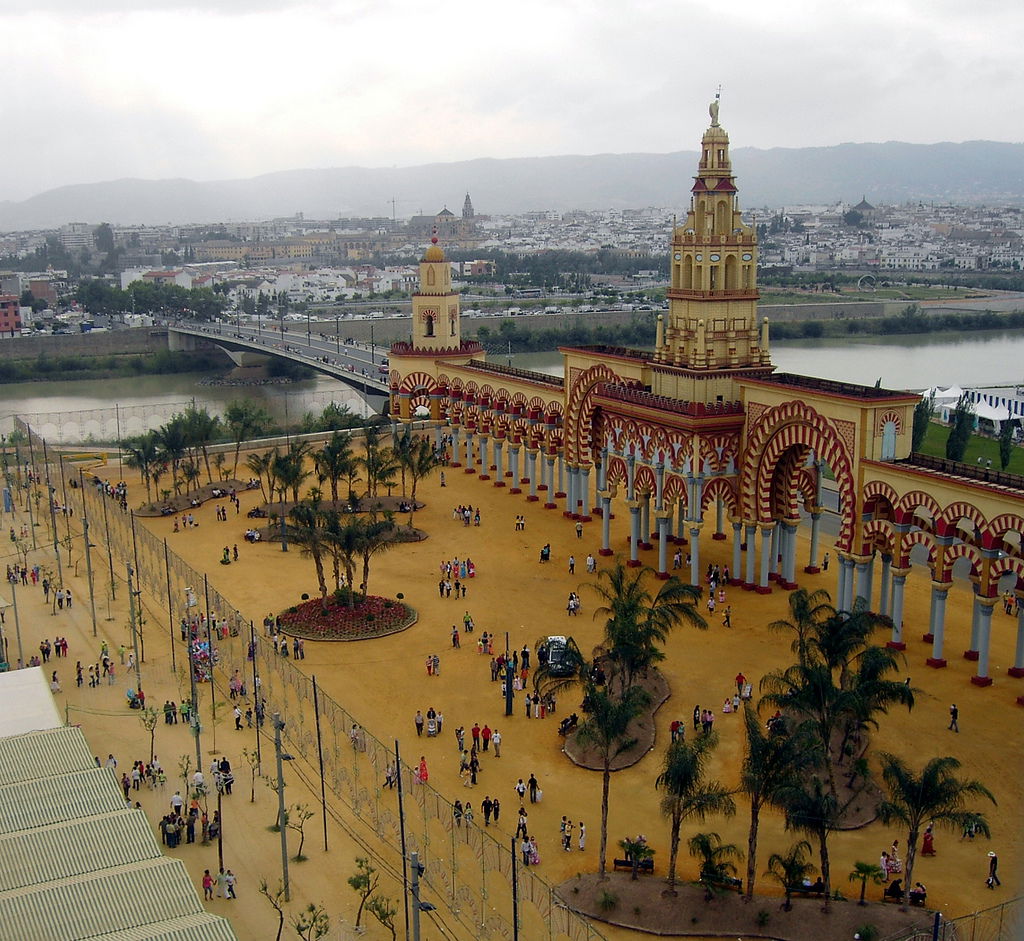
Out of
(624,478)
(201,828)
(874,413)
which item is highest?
(874,413)

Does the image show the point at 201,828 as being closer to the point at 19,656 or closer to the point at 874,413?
the point at 19,656

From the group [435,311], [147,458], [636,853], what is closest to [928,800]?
[636,853]

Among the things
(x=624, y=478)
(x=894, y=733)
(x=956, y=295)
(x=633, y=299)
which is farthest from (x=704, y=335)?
(x=956, y=295)

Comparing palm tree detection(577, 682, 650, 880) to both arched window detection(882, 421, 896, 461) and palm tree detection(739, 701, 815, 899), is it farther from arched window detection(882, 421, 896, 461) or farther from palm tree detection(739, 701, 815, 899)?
arched window detection(882, 421, 896, 461)

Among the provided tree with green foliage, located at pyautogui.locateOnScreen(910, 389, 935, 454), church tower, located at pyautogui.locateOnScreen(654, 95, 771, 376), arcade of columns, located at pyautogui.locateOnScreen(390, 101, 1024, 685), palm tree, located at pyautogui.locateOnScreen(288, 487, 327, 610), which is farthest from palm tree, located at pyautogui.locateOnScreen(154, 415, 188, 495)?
tree with green foliage, located at pyautogui.locateOnScreen(910, 389, 935, 454)

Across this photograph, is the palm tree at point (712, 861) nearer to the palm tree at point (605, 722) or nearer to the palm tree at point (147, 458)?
the palm tree at point (605, 722)
